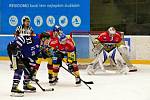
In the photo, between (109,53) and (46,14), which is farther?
(46,14)

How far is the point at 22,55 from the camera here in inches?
249

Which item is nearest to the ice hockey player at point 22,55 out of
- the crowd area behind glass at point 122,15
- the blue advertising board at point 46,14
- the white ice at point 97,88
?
the white ice at point 97,88

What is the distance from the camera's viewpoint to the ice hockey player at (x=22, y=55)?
6141mm

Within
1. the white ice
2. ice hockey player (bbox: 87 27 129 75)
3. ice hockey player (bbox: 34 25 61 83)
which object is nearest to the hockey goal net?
the white ice

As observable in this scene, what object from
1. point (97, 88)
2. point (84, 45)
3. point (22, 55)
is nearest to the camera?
point (22, 55)

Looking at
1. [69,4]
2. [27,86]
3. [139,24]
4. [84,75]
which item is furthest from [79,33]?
[27,86]

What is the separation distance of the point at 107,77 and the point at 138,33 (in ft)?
10.3

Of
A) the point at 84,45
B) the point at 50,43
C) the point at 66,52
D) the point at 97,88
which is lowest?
the point at 97,88

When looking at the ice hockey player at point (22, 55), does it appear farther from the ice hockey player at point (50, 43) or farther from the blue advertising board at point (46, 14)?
the blue advertising board at point (46, 14)

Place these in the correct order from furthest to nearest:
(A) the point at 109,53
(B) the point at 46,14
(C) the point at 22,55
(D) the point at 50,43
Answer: (B) the point at 46,14 < (A) the point at 109,53 < (D) the point at 50,43 < (C) the point at 22,55

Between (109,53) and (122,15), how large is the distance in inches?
119

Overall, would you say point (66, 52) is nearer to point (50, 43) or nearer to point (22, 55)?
point (50, 43)

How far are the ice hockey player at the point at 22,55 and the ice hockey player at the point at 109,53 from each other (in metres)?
2.44

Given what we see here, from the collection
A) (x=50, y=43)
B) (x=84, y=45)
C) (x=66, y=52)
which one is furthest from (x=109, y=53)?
(x=84, y=45)
